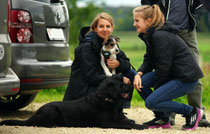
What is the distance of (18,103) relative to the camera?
267 inches

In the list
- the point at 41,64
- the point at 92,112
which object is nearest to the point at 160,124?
the point at 92,112

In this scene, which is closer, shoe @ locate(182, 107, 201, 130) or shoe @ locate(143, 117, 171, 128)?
shoe @ locate(182, 107, 201, 130)

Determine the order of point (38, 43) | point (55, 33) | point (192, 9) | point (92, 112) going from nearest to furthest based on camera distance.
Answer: point (92, 112)
point (38, 43)
point (192, 9)
point (55, 33)

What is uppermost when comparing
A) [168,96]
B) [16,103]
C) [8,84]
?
[8,84]

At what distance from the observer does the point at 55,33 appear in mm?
5883

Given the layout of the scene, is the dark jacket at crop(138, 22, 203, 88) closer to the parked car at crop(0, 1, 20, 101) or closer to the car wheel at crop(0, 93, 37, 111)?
the parked car at crop(0, 1, 20, 101)

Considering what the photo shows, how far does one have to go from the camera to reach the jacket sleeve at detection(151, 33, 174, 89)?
16.3ft

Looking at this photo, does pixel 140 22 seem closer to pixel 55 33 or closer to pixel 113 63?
pixel 113 63

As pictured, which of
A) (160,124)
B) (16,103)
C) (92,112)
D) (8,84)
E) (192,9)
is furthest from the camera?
(16,103)

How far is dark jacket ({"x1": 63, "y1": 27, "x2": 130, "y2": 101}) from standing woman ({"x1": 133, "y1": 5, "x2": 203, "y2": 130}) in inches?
21.0

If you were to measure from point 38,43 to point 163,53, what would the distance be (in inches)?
65.3

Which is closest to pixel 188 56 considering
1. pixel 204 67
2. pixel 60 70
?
pixel 60 70

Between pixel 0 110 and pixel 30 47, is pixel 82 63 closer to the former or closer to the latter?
pixel 30 47

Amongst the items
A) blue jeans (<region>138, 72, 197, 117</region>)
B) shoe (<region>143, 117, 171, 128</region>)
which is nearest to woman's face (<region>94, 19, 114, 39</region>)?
blue jeans (<region>138, 72, 197, 117</region>)
